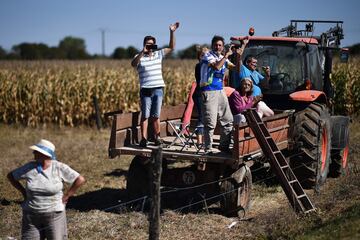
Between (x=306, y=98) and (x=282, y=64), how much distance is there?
985 millimetres

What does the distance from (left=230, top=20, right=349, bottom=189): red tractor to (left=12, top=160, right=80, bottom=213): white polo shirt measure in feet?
13.9

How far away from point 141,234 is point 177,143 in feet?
6.49

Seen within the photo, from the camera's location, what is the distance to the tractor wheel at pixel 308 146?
8438 millimetres

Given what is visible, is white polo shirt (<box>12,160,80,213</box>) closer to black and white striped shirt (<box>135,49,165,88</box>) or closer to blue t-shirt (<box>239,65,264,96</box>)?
black and white striped shirt (<box>135,49,165,88</box>)

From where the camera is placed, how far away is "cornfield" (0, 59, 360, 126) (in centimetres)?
1734

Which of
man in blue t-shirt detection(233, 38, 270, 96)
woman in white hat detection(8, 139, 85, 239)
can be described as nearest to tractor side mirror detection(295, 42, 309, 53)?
man in blue t-shirt detection(233, 38, 270, 96)

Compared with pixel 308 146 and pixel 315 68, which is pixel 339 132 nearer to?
pixel 315 68

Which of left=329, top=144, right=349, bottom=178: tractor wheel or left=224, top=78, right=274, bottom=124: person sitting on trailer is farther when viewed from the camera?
left=329, top=144, right=349, bottom=178: tractor wheel

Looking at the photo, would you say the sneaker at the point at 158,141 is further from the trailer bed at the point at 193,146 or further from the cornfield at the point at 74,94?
the cornfield at the point at 74,94

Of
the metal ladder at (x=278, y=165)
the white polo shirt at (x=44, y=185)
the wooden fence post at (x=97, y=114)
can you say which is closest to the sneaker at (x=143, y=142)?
the metal ladder at (x=278, y=165)

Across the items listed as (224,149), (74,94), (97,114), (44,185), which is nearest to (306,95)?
(224,149)

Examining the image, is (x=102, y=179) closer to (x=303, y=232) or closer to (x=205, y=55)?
(x=205, y=55)

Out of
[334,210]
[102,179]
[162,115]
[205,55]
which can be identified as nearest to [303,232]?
[334,210]

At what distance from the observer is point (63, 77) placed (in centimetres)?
1797
